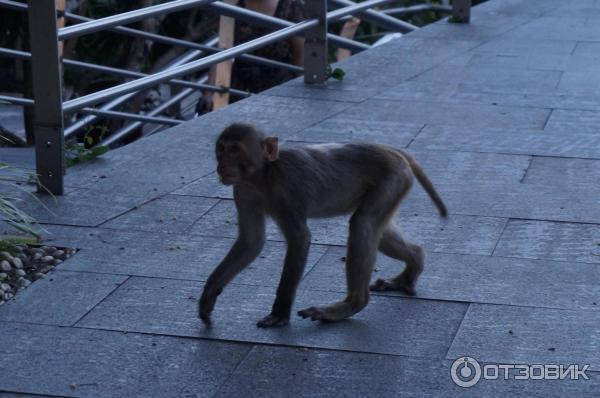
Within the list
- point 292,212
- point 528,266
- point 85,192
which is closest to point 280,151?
point 292,212

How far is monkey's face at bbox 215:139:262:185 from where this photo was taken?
3.94 metres

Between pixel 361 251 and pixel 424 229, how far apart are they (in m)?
1.19

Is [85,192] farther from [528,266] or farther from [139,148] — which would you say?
[528,266]

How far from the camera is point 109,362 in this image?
3.78m

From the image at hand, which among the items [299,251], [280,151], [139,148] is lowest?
[139,148]

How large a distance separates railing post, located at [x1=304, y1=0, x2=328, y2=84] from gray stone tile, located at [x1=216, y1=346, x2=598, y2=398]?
4.48m

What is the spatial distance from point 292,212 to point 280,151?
0.76 feet

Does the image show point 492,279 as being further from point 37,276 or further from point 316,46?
point 316,46

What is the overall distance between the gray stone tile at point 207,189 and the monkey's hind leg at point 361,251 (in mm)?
1617

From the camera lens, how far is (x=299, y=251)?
404cm

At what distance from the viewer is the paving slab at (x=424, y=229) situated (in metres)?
5.03

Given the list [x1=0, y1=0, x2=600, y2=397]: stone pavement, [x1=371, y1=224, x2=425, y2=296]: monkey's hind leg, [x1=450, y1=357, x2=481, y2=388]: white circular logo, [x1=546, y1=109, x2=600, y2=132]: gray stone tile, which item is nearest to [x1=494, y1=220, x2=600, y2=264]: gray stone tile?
[x1=0, y1=0, x2=600, y2=397]: stone pavement

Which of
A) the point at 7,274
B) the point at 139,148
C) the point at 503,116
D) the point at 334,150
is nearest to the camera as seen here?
the point at 334,150

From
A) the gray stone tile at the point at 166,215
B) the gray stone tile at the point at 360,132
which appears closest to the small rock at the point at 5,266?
the gray stone tile at the point at 166,215
